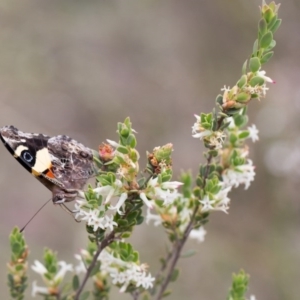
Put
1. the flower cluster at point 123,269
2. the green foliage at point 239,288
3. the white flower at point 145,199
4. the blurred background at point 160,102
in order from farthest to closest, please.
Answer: the blurred background at point 160,102
the green foliage at point 239,288
the flower cluster at point 123,269
the white flower at point 145,199

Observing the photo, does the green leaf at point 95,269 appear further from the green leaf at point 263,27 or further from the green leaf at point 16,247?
the green leaf at point 263,27

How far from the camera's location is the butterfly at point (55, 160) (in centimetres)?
177

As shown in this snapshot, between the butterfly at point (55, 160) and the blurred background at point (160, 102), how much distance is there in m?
2.96

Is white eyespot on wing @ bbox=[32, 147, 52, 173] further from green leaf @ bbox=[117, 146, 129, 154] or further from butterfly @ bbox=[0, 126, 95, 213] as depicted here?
green leaf @ bbox=[117, 146, 129, 154]

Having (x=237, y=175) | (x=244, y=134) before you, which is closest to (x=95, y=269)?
(x=237, y=175)

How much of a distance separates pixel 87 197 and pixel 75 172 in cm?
27

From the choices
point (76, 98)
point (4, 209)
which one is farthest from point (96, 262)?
point (76, 98)

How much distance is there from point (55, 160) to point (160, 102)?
523 cm

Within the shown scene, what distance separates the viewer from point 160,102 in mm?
7023

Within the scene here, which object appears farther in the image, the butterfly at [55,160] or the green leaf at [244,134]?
the green leaf at [244,134]

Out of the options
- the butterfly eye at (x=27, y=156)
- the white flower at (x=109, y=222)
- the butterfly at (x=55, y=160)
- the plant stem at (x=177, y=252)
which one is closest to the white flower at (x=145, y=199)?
the white flower at (x=109, y=222)

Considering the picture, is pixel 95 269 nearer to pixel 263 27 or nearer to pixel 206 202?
pixel 206 202

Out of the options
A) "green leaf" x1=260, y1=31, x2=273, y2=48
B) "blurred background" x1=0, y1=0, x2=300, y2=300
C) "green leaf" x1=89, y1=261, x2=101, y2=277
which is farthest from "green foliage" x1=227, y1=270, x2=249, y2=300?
"blurred background" x1=0, y1=0, x2=300, y2=300

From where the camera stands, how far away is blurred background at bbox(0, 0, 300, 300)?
499 centimetres
